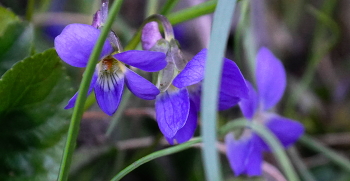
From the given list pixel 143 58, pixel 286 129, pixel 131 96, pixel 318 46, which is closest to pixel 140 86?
pixel 143 58

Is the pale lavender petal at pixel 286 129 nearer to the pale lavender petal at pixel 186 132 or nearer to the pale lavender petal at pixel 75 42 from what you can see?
the pale lavender petal at pixel 186 132

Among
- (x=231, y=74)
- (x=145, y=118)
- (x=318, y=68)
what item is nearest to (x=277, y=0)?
(x=318, y=68)

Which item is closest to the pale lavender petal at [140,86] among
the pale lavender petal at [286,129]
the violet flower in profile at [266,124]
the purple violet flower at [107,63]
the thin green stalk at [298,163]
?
the purple violet flower at [107,63]

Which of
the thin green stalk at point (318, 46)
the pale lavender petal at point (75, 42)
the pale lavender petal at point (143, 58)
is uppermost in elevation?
the thin green stalk at point (318, 46)

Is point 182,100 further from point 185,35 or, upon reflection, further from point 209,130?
point 185,35

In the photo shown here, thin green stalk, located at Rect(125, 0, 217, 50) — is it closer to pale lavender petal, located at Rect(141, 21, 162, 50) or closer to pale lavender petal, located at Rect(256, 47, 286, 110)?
pale lavender petal, located at Rect(141, 21, 162, 50)

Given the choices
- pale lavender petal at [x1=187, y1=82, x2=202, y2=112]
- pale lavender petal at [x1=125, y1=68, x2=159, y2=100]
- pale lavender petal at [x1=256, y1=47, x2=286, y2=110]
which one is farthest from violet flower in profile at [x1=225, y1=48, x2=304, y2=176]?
pale lavender petal at [x1=125, y1=68, x2=159, y2=100]

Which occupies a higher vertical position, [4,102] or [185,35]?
[185,35]
